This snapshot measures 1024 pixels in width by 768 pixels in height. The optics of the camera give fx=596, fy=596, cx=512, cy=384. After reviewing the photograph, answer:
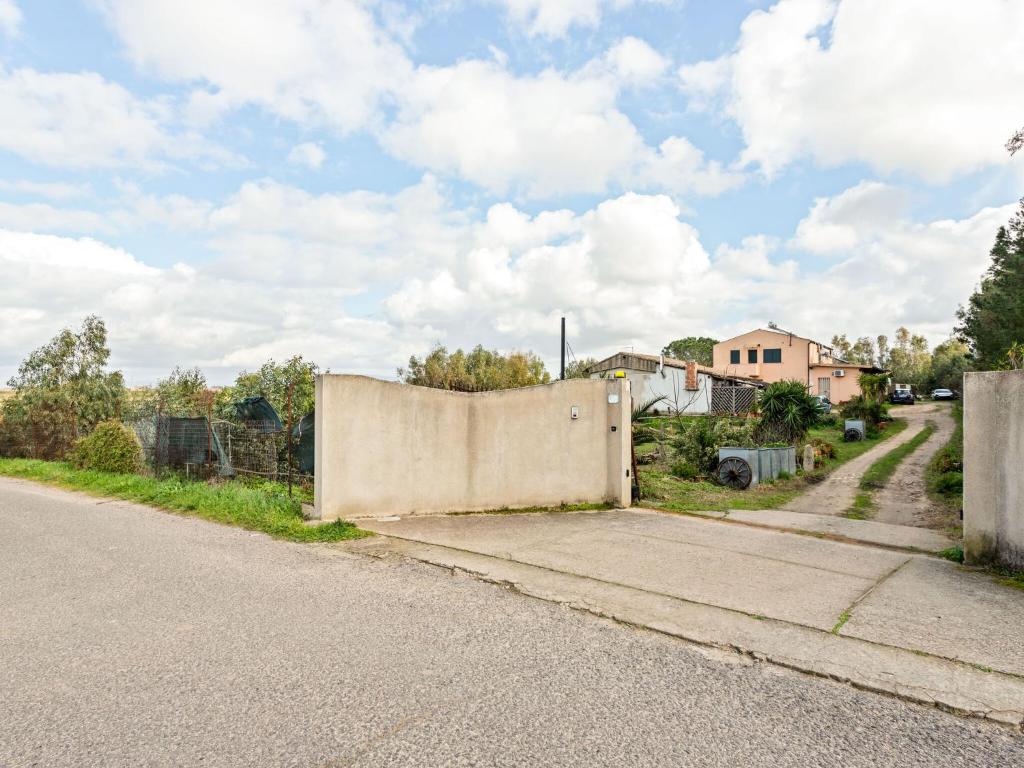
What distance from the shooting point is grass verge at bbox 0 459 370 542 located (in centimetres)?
771

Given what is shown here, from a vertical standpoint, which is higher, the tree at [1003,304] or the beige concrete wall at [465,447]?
the tree at [1003,304]

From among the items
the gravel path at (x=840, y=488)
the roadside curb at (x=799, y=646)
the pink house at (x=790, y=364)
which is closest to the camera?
the roadside curb at (x=799, y=646)

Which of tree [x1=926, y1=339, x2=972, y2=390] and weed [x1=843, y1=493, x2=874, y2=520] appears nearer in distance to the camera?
weed [x1=843, y1=493, x2=874, y2=520]

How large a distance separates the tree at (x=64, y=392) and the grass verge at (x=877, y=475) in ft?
67.1

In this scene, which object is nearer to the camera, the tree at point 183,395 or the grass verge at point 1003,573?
the grass verge at point 1003,573

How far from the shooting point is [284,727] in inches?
118

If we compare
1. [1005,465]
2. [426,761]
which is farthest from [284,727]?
[1005,465]

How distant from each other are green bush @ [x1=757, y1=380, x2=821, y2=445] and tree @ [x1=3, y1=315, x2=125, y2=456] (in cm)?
2109

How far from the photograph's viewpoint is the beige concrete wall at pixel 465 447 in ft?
27.7

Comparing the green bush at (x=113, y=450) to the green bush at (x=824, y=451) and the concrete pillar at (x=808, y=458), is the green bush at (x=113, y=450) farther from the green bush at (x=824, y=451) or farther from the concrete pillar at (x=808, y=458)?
the green bush at (x=824, y=451)

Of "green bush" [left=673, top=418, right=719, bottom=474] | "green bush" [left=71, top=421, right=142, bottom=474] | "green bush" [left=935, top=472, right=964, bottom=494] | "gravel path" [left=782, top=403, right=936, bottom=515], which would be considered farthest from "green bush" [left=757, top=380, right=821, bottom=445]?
"green bush" [left=71, top=421, right=142, bottom=474]

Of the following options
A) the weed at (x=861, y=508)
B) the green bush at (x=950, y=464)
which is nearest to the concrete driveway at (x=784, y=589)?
the weed at (x=861, y=508)

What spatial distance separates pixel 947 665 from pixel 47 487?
16.9 m

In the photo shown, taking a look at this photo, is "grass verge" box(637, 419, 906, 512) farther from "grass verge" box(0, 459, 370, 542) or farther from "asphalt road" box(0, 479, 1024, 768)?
"asphalt road" box(0, 479, 1024, 768)
